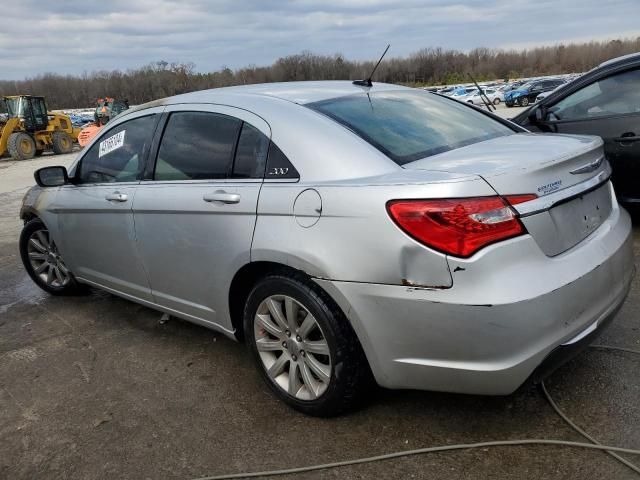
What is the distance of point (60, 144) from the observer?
25703 millimetres

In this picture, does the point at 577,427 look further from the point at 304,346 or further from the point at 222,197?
the point at 222,197

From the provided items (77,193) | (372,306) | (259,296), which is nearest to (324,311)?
(372,306)

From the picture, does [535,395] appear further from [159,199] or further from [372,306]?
[159,199]

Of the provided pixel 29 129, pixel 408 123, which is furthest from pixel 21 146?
pixel 408 123

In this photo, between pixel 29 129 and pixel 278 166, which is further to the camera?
pixel 29 129

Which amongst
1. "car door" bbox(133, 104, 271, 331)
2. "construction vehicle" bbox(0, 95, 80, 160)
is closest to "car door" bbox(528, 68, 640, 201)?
"car door" bbox(133, 104, 271, 331)

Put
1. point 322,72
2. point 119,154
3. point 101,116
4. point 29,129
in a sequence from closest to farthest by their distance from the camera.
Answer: point 119,154 < point 29,129 < point 101,116 < point 322,72

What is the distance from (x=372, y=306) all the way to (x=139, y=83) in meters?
89.1

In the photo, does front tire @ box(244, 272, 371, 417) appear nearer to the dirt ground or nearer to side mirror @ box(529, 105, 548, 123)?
the dirt ground

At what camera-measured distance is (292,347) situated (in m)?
2.72

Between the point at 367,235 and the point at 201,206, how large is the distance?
3.57 ft

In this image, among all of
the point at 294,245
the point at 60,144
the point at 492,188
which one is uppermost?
the point at 492,188

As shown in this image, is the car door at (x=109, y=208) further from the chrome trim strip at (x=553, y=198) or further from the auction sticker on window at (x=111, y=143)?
the chrome trim strip at (x=553, y=198)

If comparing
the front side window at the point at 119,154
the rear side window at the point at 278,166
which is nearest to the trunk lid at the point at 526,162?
the rear side window at the point at 278,166
